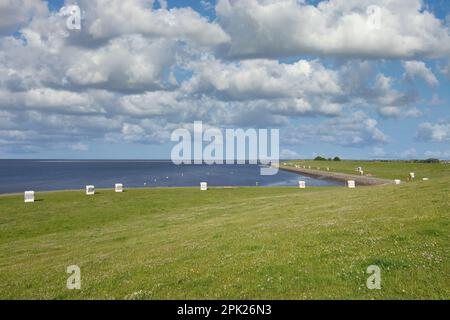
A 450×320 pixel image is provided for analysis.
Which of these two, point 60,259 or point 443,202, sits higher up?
point 443,202

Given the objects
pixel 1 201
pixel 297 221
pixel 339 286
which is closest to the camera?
pixel 339 286

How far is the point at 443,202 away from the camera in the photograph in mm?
21969

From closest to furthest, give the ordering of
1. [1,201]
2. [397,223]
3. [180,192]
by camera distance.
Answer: [397,223]
[1,201]
[180,192]

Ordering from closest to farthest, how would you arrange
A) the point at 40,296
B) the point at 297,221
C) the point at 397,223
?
the point at 40,296
the point at 397,223
the point at 297,221

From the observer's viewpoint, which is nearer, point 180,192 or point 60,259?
point 60,259

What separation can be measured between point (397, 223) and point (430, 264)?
5.72 metres

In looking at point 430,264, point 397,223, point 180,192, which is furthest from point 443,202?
point 180,192

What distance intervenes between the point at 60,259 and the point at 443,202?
20.6 m
